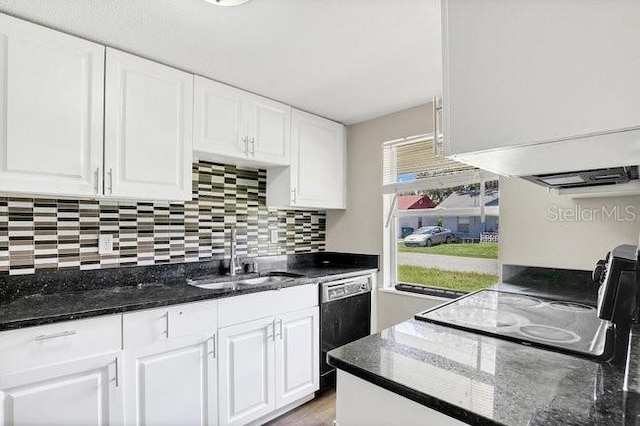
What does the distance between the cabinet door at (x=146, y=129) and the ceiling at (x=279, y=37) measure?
0.10 meters

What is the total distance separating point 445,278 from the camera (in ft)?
8.55

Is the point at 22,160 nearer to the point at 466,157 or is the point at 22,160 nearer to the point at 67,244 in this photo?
the point at 67,244

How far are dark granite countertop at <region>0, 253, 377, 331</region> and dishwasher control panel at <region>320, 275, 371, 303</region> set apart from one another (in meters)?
0.08

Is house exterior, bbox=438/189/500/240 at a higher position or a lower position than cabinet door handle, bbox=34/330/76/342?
higher

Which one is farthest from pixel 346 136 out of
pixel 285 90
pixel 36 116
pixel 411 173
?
pixel 36 116

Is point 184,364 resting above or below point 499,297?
below

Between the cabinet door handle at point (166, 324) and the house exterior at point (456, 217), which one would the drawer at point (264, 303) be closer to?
the cabinet door handle at point (166, 324)

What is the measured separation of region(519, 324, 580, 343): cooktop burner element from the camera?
105 centimetres

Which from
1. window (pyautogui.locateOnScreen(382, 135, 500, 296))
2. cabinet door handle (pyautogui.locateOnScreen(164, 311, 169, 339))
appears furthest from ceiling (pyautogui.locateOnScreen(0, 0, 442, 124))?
cabinet door handle (pyautogui.locateOnScreen(164, 311, 169, 339))

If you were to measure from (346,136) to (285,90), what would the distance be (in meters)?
0.96

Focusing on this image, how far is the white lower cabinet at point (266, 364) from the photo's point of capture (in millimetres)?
1913

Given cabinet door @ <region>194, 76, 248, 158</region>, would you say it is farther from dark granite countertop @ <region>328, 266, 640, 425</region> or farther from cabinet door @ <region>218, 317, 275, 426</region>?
dark granite countertop @ <region>328, 266, 640, 425</region>

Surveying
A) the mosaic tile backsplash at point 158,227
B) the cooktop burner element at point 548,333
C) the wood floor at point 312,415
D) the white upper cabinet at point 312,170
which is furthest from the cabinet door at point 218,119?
the cooktop burner element at point 548,333

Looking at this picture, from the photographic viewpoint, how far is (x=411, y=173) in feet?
9.19
